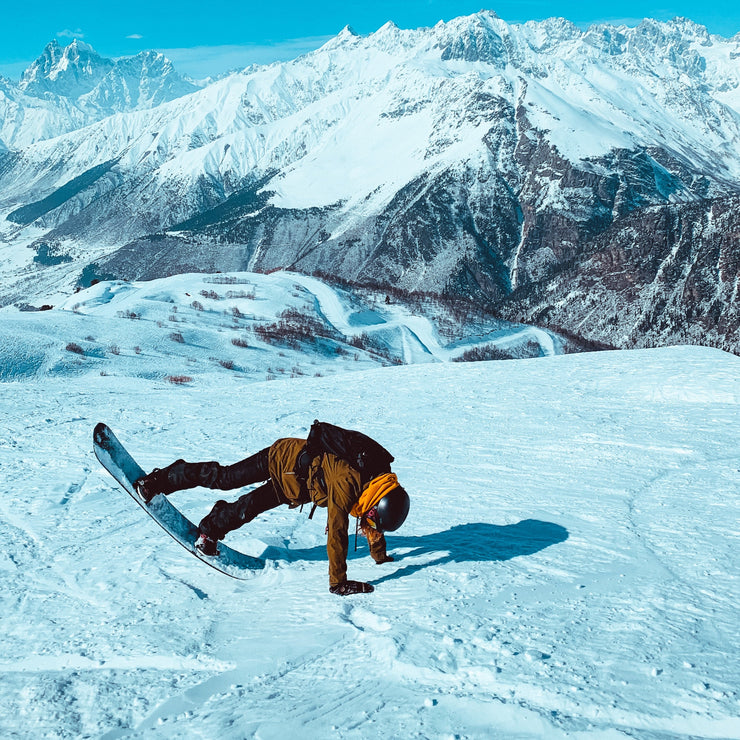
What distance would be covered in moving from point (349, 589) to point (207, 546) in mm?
1401

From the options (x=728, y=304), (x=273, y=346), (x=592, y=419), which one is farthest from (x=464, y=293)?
(x=592, y=419)

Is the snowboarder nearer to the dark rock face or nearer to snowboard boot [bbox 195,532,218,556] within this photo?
snowboard boot [bbox 195,532,218,556]

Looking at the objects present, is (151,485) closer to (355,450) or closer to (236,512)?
(236,512)

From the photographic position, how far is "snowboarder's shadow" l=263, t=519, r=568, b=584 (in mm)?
5555

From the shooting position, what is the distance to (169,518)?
5.63 meters

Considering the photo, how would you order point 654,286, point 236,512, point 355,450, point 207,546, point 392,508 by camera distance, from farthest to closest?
point 654,286, point 236,512, point 207,546, point 355,450, point 392,508

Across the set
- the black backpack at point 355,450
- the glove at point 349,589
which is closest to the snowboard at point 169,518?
the glove at point 349,589

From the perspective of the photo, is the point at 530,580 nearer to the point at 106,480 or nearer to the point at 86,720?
the point at 86,720

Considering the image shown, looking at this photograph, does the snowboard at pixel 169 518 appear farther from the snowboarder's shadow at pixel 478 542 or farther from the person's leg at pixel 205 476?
the snowboarder's shadow at pixel 478 542

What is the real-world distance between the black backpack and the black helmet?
23 cm

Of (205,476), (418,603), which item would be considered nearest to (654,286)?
(205,476)

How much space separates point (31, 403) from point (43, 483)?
524 centimetres

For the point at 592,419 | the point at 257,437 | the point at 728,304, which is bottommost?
the point at 257,437

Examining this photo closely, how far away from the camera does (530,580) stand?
16.5 feet
